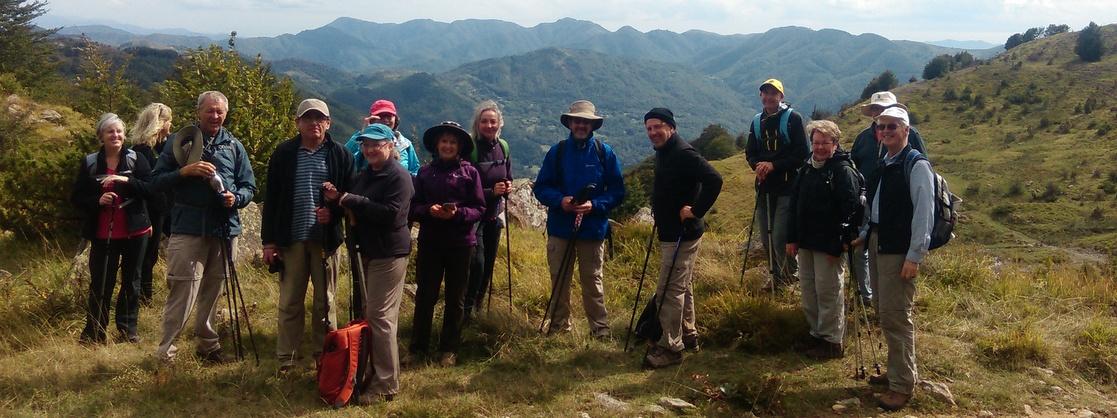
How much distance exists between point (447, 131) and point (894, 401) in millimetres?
3469

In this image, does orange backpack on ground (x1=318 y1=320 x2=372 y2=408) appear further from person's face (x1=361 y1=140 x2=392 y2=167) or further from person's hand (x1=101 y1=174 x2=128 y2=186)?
person's hand (x1=101 y1=174 x2=128 y2=186)

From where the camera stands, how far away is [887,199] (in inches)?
160

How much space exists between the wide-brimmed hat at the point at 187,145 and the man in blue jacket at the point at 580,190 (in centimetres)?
244

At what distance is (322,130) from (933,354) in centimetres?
488

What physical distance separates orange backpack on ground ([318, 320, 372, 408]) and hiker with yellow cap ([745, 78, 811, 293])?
3.63 meters

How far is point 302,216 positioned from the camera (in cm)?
455

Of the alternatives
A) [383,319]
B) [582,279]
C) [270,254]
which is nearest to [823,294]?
[582,279]

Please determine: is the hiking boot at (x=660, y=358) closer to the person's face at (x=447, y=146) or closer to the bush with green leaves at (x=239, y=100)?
the person's face at (x=447, y=146)

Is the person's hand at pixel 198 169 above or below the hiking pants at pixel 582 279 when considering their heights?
above

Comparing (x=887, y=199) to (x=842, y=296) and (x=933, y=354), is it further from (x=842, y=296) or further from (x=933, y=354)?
(x=933, y=354)

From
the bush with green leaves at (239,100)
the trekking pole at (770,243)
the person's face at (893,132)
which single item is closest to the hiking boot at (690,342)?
the trekking pole at (770,243)

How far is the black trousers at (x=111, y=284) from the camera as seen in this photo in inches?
205

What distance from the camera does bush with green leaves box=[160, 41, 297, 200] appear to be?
9.95 meters

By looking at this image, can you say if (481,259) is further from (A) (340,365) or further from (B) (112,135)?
(B) (112,135)
